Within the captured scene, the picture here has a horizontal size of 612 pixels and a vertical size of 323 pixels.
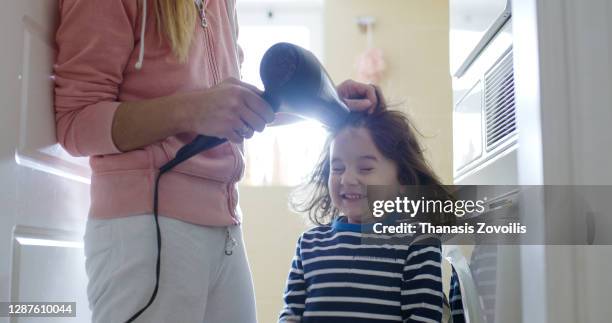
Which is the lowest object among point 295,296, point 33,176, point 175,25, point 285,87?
point 295,296

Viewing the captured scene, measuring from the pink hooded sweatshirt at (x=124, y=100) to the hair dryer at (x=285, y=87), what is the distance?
0.03m

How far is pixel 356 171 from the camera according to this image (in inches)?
40.2

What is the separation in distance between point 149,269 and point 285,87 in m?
0.28

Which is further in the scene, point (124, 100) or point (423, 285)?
point (423, 285)

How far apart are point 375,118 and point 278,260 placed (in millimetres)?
1552

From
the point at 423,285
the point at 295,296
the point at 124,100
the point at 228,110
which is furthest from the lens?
the point at 295,296

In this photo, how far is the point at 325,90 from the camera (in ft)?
2.64

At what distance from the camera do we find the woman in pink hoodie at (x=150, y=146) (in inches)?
28.5

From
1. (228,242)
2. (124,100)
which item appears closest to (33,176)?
(124,100)

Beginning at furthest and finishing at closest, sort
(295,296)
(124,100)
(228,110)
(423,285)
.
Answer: (295,296) < (423,285) < (124,100) < (228,110)

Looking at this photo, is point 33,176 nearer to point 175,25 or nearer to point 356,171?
point 175,25

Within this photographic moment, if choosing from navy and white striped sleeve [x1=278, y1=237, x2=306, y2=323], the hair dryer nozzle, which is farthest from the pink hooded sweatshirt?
navy and white striped sleeve [x1=278, y1=237, x2=306, y2=323]

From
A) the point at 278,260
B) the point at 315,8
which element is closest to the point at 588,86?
the point at 278,260

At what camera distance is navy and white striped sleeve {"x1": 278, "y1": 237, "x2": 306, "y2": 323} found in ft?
3.33
